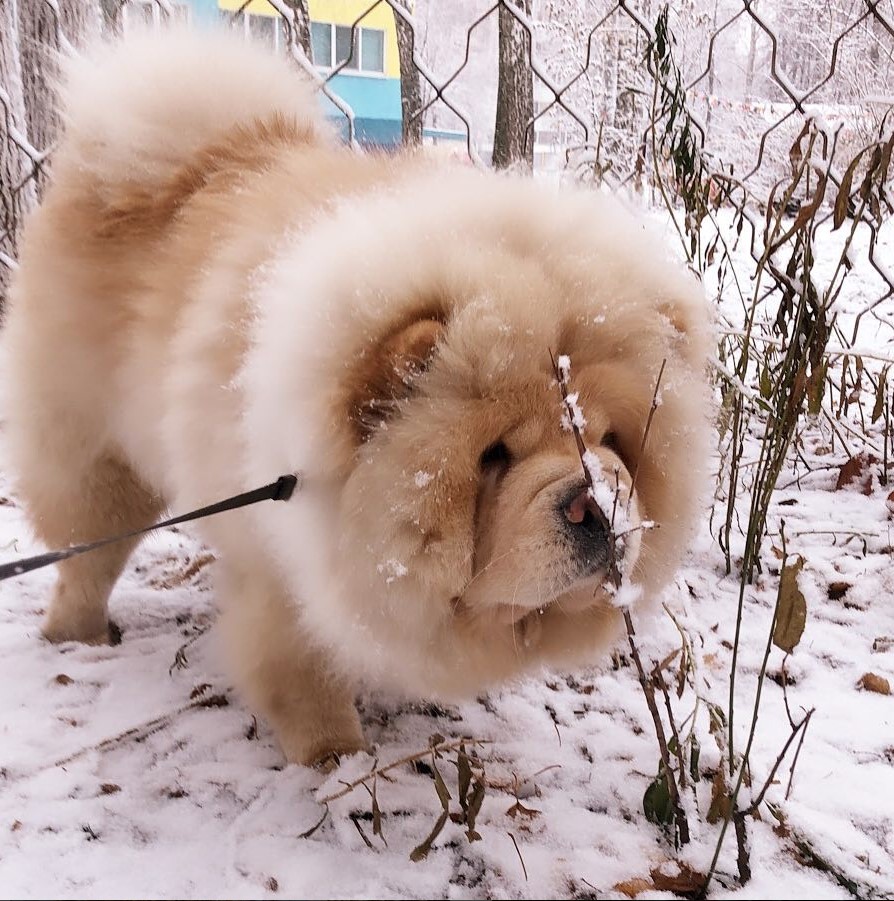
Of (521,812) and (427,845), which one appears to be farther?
(521,812)

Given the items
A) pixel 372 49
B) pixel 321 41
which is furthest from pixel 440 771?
pixel 321 41

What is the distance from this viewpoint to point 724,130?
12.2ft

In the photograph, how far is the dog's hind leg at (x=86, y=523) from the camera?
2.03 m

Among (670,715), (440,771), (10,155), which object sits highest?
(10,155)

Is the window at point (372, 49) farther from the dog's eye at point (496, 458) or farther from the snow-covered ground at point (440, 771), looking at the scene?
the dog's eye at point (496, 458)

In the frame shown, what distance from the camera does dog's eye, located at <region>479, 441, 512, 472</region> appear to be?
1288 millimetres

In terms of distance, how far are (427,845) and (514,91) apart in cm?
265

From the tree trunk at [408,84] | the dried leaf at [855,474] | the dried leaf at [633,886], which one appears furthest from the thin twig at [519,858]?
the tree trunk at [408,84]

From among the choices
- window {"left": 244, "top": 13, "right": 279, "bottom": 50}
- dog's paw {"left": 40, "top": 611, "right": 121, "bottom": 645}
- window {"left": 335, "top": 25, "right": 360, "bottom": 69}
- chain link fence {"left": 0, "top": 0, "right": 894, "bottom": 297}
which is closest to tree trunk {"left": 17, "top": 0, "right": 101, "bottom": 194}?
chain link fence {"left": 0, "top": 0, "right": 894, "bottom": 297}

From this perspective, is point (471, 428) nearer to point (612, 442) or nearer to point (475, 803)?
point (612, 442)

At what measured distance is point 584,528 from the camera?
1.21m

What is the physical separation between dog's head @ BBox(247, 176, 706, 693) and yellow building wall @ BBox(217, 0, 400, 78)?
2036 millimetres

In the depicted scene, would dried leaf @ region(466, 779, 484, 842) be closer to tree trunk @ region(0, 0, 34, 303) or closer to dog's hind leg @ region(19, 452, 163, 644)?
dog's hind leg @ region(19, 452, 163, 644)

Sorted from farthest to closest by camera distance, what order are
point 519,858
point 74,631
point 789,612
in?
point 74,631, point 519,858, point 789,612
